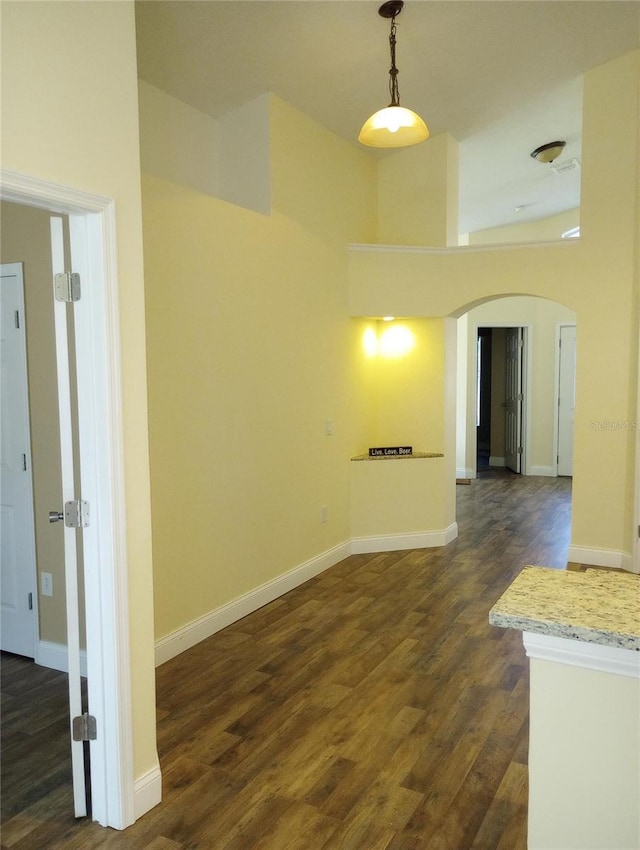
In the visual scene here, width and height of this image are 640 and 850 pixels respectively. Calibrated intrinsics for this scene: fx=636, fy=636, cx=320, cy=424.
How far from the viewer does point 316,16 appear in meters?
3.53

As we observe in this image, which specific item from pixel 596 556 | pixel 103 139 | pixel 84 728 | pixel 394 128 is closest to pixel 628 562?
pixel 596 556

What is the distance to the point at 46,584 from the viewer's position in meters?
3.41

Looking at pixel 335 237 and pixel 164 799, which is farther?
pixel 335 237

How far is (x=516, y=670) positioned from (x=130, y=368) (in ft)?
8.31

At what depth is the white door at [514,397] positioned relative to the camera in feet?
30.4

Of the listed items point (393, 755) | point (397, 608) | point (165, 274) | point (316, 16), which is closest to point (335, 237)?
point (316, 16)

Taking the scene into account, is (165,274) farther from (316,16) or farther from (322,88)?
(322,88)

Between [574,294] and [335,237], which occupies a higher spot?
[335,237]

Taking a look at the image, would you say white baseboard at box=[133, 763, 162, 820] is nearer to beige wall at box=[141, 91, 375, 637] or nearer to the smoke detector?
beige wall at box=[141, 91, 375, 637]

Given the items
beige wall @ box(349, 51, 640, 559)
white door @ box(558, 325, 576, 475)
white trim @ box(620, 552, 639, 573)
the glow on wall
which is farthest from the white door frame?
white door @ box(558, 325, 576, 475)

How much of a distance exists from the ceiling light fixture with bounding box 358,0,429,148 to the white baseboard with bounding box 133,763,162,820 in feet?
10.0

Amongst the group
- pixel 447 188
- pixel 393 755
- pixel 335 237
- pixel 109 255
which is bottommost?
pixel 393 755

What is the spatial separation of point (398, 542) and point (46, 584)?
304 centimetres

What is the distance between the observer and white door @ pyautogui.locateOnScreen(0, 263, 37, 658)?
3.35 metres
